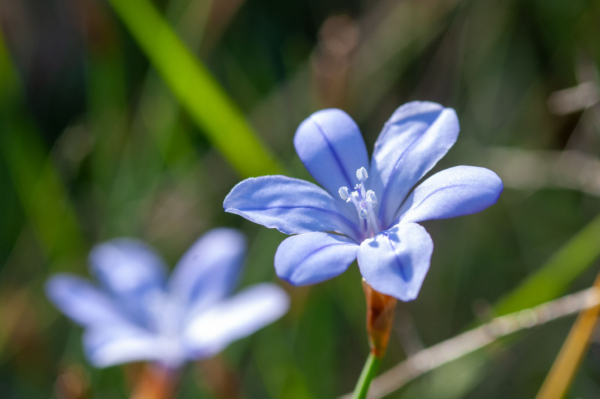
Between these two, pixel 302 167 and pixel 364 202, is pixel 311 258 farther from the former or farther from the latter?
pixel 302 167

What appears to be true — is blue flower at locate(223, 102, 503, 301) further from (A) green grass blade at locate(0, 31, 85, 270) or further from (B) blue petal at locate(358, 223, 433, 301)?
(A) green grass blade at locate(0, 31, 85, 270)

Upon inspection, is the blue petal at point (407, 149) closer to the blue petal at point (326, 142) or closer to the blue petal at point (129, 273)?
the blue petal at point (326, 142)

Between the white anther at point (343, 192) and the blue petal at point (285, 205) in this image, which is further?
the white anther at point (343, 192)

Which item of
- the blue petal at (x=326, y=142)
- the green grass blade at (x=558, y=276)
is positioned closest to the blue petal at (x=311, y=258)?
the blue petal at (x=326, y=142)

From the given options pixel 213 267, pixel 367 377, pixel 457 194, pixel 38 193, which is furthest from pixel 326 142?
pixel 38 193

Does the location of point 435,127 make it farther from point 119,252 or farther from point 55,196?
point 55,196
